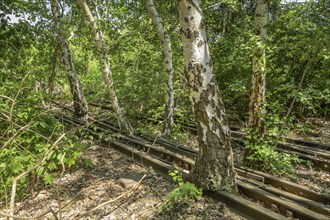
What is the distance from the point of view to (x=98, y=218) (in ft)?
11.3

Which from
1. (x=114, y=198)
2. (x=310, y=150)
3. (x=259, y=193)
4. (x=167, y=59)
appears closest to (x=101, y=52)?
(x=167, y=59)

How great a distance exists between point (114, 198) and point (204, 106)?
1.84m

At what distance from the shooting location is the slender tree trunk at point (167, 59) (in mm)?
6746

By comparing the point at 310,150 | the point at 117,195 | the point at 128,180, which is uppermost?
→ the point at 310,150

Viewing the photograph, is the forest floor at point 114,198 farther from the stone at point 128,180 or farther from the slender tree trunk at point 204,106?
the slender tree trunk at point 204,106

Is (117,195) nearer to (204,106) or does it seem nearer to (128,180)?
(128,180)

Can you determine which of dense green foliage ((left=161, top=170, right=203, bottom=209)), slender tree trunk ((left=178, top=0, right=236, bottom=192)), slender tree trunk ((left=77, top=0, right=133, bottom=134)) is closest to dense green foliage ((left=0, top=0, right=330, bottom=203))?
slender tree trunk ((left=77, top=0, right=133, bottom=134))

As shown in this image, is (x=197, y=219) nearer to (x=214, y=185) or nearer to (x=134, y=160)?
(x=214, y=185)

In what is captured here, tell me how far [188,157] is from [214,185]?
1902mm

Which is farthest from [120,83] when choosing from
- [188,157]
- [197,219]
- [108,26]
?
[197,219]

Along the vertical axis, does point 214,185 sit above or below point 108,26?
below

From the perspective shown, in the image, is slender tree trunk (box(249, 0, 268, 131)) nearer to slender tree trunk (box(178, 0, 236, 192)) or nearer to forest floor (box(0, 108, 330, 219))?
forest floor (box(0, 108, 330, 219))

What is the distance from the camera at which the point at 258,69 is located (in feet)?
15.8

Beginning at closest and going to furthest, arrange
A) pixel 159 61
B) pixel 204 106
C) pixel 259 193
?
pixel 204 106
pixel 259 193
pixel 159 61
